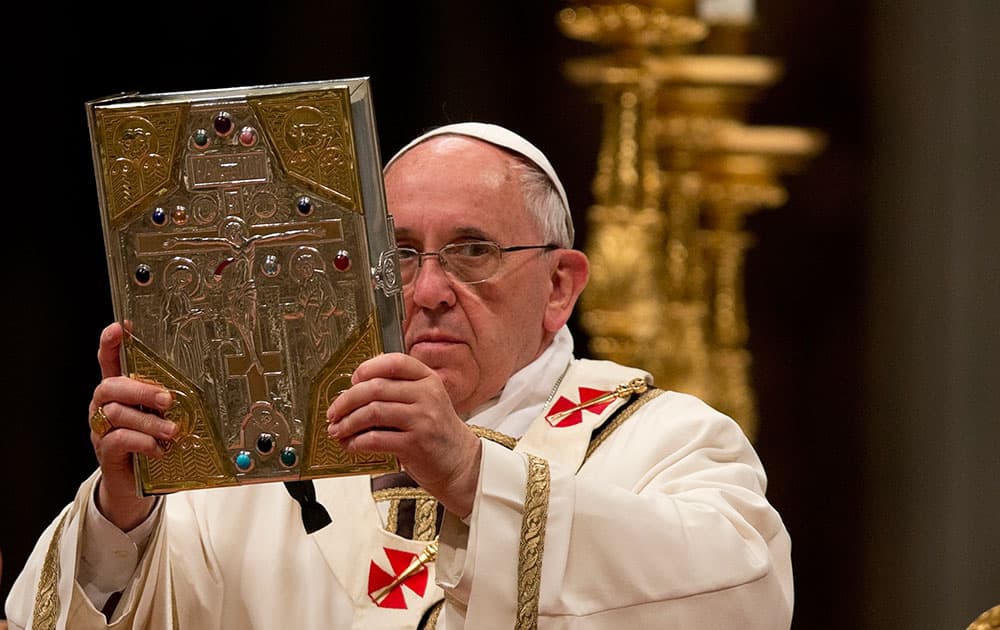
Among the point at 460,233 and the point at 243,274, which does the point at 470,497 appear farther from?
the point at 460,233

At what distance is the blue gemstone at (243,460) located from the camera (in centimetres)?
299

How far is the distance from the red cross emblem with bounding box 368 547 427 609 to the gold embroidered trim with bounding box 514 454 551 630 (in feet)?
1.72

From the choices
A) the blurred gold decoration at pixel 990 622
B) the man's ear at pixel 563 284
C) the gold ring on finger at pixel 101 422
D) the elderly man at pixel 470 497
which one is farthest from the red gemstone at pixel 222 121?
the blurred gold decoration at pixel 990 622

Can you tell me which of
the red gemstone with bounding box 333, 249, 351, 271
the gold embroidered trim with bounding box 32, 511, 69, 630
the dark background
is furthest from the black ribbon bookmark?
the dark background

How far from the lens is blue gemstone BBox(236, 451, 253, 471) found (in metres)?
2.99

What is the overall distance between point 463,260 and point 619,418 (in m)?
0.41

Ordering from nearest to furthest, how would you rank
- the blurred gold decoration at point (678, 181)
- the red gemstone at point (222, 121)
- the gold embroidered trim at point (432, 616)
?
the red gemstone at point (222, 121)
the gold embroidered trim at point (432, 616)
the blurred gold decoration at point (678, 181)

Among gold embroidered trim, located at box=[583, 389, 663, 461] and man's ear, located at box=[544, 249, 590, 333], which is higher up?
man's ear, located at box=[544, 249, 590, 333]

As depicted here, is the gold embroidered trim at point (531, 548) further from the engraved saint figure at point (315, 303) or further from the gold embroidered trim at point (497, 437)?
the gold embroidered trim at point (497, 437)

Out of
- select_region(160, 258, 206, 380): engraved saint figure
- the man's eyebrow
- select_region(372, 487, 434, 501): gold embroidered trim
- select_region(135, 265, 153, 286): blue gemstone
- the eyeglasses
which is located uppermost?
select_region(135, 265, 153, 286): blue gemstone

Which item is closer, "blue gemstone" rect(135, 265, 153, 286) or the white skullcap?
"blue gemstone" rect(135, 265, 153, 286)

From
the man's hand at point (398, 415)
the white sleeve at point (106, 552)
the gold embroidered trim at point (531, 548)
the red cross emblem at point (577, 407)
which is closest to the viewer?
the man's hand at point (398, 415)

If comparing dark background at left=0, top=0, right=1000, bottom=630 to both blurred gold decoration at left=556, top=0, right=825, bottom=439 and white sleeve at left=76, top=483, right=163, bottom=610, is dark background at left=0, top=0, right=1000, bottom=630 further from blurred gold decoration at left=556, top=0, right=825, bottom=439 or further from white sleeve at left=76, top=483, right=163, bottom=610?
white sleeve at left=76, top=483, right=163, bottom=610

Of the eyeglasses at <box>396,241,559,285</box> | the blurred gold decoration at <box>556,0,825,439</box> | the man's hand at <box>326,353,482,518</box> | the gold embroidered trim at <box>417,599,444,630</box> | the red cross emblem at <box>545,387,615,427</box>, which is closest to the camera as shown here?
the man's hand at <box>326,353,482,518</box>
